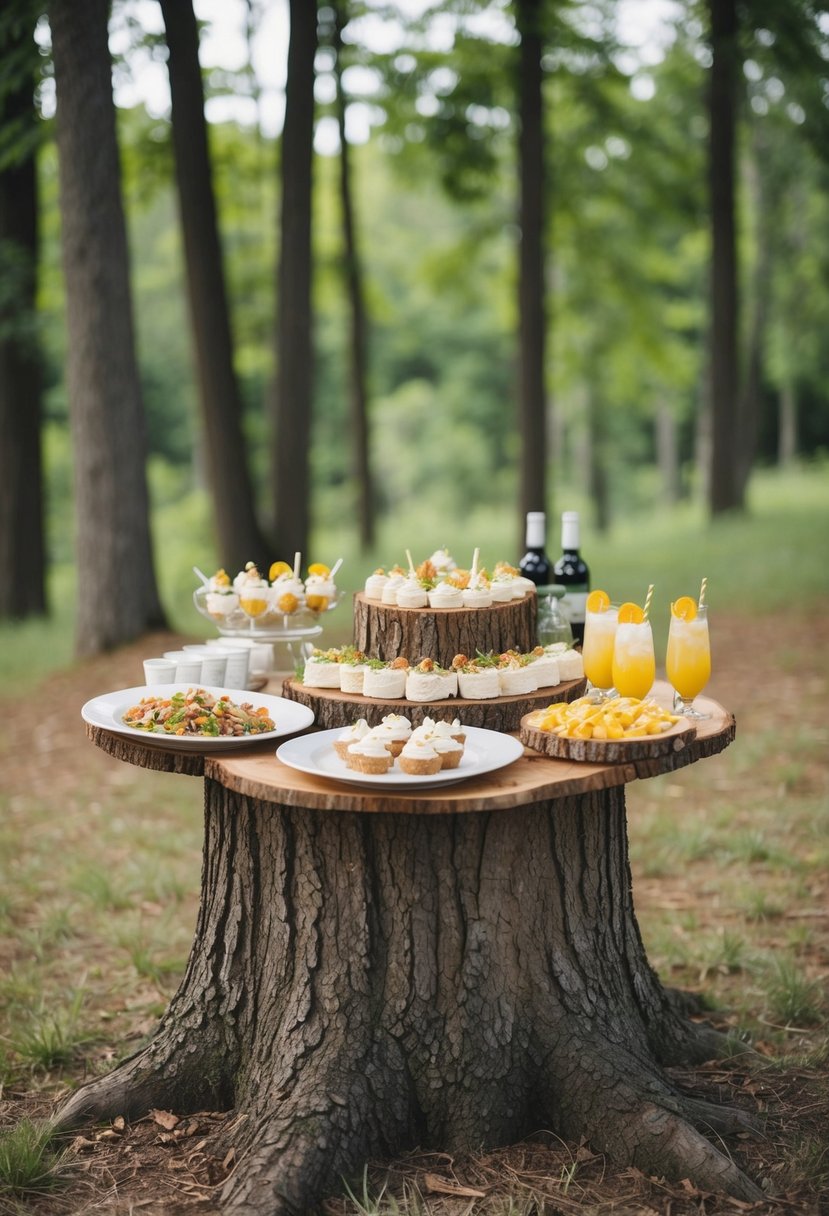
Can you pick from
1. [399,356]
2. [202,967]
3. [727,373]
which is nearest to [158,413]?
[399,356]

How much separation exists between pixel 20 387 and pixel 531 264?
5516 millimetres

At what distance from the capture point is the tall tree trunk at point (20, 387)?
11.6m

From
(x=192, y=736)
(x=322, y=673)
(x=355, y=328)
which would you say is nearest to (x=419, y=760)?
(x=192, y=736)

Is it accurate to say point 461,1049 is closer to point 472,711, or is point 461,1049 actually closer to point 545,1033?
point 545,1033

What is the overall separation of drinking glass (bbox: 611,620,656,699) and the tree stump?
0.36 m

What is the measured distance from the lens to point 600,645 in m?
3.55

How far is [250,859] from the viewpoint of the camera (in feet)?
11.0

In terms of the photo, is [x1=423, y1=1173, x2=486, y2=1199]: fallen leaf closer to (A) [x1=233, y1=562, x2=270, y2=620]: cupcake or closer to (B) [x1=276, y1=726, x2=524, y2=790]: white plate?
(B) [x1=276, y1=726, x2=524, y2=790]: white plate

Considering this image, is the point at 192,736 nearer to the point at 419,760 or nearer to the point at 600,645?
the point at 419,760

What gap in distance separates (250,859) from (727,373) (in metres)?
13.4

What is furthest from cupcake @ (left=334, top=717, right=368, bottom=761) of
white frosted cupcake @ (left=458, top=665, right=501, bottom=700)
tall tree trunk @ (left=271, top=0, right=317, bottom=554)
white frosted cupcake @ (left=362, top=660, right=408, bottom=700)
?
tall tree trunk @ (left=271, top=0, right=317, bottom=554)

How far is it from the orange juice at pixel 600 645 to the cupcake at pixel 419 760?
0.84m

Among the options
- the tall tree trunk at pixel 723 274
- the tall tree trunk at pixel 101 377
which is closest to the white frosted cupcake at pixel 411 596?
the tall tree trunk at pixel 101 377

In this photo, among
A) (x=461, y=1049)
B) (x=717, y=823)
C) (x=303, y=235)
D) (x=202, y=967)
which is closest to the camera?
Result: (x=461, y=1049)
